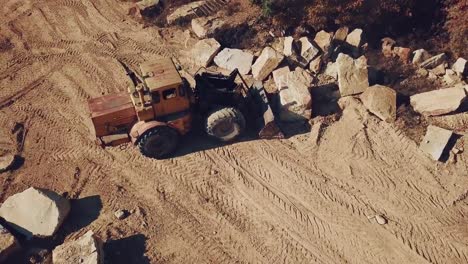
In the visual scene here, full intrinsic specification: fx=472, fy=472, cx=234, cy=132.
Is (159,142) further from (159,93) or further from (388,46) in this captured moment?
(388,46)

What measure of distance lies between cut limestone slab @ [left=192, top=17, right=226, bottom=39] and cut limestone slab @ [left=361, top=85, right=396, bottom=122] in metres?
5.60

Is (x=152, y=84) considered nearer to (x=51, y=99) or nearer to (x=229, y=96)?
(x=229, y=96)

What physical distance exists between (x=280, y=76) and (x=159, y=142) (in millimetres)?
4059

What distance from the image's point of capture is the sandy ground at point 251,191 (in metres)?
10.4

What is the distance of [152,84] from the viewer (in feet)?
36.2

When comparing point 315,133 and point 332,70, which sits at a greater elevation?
point 332,70

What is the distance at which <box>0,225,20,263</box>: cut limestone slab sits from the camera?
1016cm

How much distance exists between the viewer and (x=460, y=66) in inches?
526

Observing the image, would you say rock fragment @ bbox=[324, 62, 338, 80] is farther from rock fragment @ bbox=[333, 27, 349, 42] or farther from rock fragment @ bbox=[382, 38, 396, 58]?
rock fragment @ bbox=[382, 38, 396, 58]

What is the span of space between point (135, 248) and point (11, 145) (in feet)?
16.7

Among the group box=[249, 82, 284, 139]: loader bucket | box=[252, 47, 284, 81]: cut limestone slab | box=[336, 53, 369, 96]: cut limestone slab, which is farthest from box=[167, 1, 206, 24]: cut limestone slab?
box=[336, 53, 369, 96]: cut limestone slab

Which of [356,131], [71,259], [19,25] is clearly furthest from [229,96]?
[19,25]

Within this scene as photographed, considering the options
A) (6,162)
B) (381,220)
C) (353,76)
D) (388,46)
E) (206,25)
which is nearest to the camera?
(381,220)

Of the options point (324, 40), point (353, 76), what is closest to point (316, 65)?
point (324, 40)
